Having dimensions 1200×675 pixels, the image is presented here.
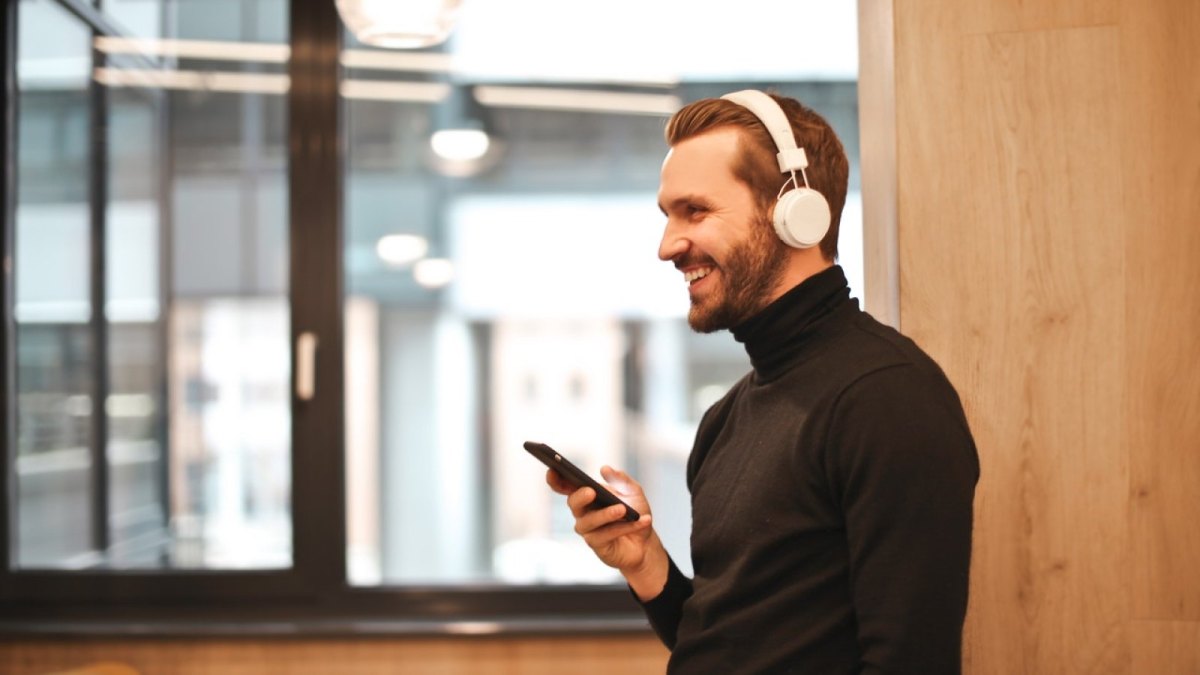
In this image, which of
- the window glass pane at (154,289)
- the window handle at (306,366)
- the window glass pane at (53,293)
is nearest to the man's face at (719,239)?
the window handle at (306,366)

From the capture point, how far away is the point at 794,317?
1311 mm

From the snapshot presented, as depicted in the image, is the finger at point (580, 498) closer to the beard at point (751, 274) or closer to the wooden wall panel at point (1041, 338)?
the beard at point (751, 274)

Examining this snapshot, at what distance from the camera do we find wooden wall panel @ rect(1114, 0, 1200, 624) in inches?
64.4

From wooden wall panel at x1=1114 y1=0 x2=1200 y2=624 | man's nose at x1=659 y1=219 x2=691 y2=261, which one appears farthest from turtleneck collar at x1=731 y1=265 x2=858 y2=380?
wooden wall panel at x1=1114 y1=0 x2=1200 y2=624

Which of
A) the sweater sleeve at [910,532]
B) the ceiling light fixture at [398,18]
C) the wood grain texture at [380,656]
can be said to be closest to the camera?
the sweater sleeve at [910,532]

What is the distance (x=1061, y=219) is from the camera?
5.47 ft

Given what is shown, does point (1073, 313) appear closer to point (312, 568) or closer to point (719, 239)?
point (719, 239)

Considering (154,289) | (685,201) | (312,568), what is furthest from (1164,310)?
(154,289)

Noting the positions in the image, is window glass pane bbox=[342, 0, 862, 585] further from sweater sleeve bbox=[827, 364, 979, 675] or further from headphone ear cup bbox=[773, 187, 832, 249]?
sweater sleeve bbox=[827, 364, 979, 675]

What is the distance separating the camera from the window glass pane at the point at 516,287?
9.98 feet

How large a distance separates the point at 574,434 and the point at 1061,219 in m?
1.81

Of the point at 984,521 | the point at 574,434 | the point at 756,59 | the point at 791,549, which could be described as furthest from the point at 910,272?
the point at 574,434

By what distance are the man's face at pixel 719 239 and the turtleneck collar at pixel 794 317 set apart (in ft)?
0.06

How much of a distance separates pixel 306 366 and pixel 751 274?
171 cm
